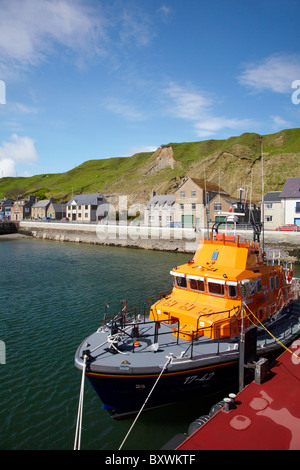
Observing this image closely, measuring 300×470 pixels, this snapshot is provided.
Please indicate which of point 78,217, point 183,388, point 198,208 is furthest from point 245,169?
point 183,388

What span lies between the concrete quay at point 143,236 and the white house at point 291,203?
10.9 meters

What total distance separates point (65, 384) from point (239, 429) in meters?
7.49

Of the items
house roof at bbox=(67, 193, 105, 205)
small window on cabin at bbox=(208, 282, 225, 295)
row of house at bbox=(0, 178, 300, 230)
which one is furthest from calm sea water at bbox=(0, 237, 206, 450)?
house roof at bbox=(67, 193, 105, 205)

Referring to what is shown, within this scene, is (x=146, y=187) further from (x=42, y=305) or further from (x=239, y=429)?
(x=239, y=429)

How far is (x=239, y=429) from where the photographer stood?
23.4 ft

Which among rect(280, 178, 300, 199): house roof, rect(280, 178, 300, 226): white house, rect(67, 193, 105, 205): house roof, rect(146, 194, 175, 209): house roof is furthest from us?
rect(67, 193, 105, 205): house roof

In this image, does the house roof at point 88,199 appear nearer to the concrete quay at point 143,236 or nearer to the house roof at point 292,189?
the concrete quay at point 143,236

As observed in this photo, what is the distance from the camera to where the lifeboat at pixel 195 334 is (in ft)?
30.8

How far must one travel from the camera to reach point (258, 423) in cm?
735

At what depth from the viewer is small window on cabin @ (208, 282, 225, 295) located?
39.7ft

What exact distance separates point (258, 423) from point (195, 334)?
3.93 metres

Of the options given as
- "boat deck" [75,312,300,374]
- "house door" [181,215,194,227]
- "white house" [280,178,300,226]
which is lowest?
"boat deck" [75,312,300,374]

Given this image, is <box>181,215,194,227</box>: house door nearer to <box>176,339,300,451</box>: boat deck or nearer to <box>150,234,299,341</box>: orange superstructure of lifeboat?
<box>150,234,299,341</box>: orange superstructure of lifeboat

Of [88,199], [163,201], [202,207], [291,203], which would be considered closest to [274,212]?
[291,203]
